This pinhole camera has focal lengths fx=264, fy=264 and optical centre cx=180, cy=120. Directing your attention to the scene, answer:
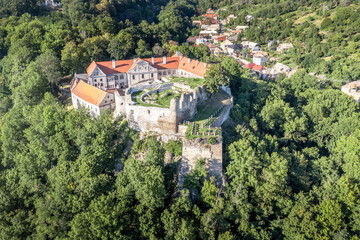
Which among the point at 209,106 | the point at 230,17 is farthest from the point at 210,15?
the point at 209,106

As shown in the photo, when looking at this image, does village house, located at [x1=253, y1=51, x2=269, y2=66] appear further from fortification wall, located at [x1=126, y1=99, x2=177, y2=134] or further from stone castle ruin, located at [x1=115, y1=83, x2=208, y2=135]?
fortification wall, located at [x1=126, y1=99, x2=177, y2=134]

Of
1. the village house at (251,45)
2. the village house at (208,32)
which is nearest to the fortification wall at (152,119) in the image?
the village house at (251,45)

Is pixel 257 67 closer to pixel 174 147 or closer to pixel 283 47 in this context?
pixel 283 47

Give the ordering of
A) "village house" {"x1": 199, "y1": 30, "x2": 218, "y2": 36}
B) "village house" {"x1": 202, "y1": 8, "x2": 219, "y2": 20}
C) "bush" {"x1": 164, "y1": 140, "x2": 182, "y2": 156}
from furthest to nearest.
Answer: "village house" {"x1": 202, "y1": 8, "x2": 219, "y2": 20} < "village house" {"x1": 199, "y1": 30, "x2": 218, "y2": 36} < "bush" {"x1": 164, "y1": 140, "x2": 182, "y2": 156}

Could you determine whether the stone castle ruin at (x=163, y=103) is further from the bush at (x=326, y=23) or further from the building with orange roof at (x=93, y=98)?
the bush at (x=326, y=23)

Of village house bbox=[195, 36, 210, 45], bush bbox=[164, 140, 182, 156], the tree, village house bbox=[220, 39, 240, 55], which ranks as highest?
the tree

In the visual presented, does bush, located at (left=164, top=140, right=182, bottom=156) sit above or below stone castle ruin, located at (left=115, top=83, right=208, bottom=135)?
below

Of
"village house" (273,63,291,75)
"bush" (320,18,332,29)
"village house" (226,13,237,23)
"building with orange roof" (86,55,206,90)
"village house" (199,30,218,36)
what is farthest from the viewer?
"village house" (226,13,237,23)

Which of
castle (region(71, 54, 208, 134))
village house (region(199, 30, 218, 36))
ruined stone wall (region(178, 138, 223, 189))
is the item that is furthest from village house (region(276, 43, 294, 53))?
ruined stone wall (region(178, 138, 223, 189))
